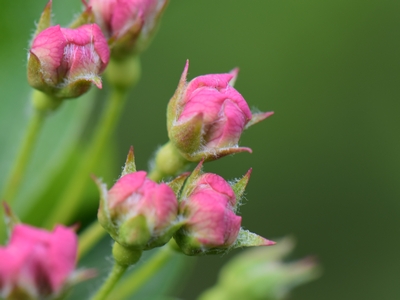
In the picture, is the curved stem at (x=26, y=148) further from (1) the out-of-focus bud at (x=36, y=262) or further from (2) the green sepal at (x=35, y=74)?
(1) the out-of-focus bud at (x=36, y=262)

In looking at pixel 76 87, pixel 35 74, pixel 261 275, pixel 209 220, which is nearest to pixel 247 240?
pixel 209 220

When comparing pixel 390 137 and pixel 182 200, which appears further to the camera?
pixel 390 137

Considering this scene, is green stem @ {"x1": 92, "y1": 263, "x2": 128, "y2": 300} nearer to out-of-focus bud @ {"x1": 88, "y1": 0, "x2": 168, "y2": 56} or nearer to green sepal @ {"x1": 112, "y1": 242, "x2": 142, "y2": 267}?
green sepal @ {"x1": 112, "y1": 242, "x2": 142, "y2": 267}

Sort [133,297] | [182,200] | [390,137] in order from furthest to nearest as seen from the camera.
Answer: [390,137]
[133,297]
[182,200]

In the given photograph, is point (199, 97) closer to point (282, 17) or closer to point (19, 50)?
point (19, 50)

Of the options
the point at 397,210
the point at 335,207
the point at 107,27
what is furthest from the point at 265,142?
the point at 107,27

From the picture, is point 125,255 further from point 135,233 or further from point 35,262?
point 35,262
